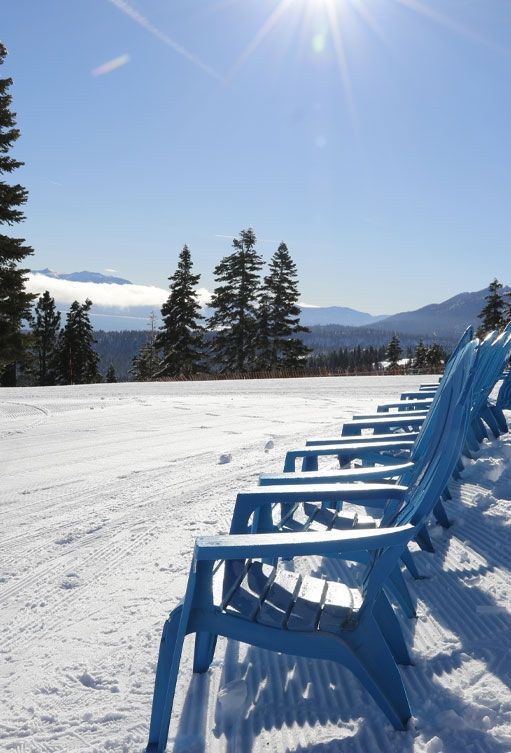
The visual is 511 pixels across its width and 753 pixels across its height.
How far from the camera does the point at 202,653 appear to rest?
2.22 metres

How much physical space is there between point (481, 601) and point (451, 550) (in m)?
0.69

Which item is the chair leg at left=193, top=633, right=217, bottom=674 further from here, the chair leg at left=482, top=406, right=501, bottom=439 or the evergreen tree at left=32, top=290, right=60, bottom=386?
the evergreen tree at left=32, top=290, right=60, bottom=386

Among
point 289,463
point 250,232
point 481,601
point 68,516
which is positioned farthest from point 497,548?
point 250,232

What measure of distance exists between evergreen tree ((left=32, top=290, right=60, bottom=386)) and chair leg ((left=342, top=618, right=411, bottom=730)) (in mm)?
50592

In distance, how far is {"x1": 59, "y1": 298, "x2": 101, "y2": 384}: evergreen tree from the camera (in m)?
47.8

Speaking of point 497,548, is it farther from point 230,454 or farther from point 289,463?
point 230,454

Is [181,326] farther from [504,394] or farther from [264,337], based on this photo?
[504,394]

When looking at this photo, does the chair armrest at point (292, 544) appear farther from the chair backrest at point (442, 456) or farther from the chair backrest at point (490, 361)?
the chair backrest at point (490, 361)

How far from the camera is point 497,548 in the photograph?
346cm

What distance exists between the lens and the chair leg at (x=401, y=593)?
2613 mm

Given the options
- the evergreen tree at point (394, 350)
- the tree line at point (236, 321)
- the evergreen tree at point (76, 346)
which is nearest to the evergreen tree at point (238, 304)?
the tree line at point (236, 321)

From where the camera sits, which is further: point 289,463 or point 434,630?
point 289,463

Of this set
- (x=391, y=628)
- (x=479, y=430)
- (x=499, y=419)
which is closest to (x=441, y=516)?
(x=391, y=628)

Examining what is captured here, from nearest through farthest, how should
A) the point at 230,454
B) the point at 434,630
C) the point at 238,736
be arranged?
the point at 238,736
the point at 434,630
the point at 230,454
